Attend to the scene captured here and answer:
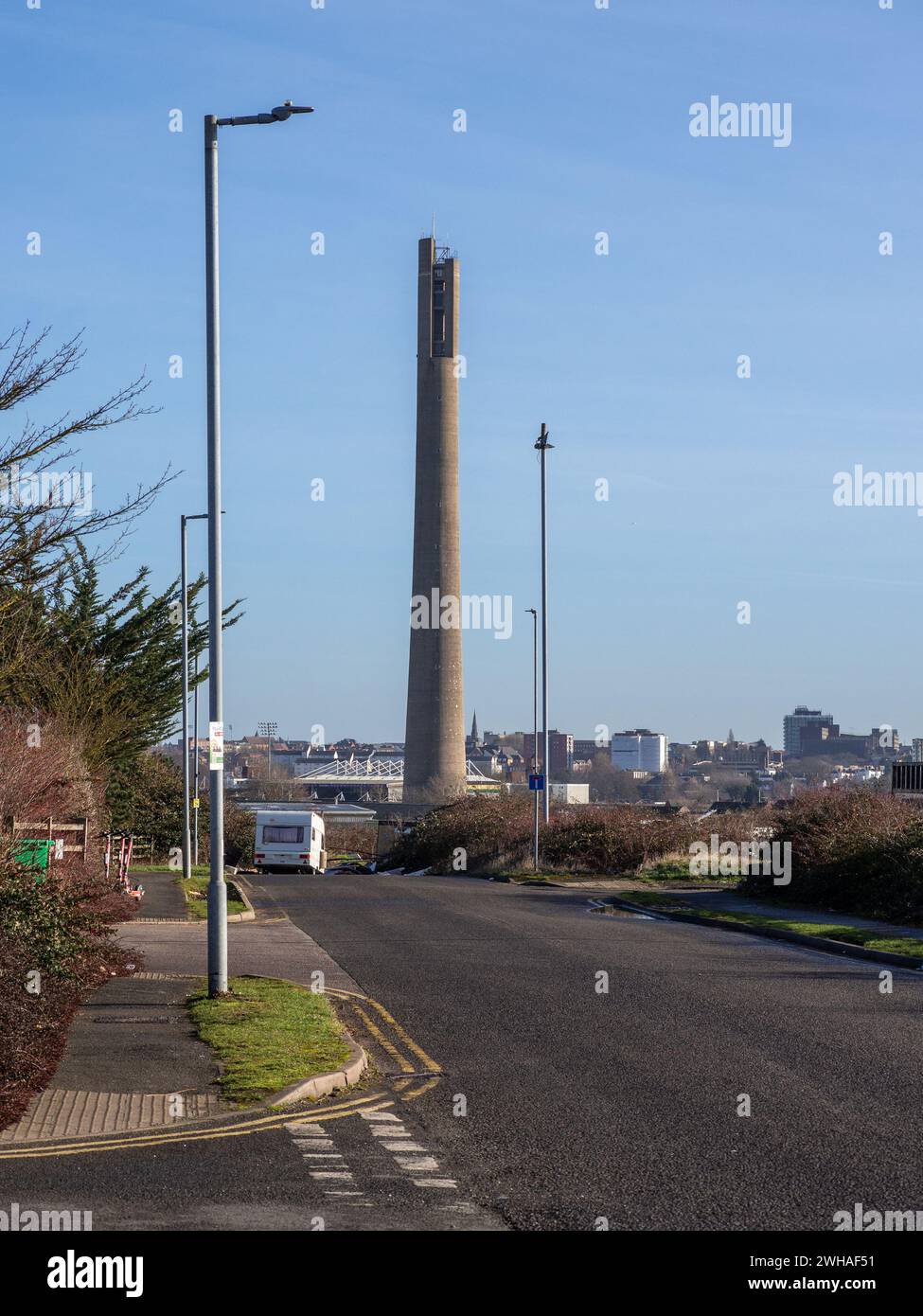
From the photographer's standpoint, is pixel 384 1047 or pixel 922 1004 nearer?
pixel 384 1047

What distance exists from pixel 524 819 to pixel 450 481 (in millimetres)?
33184

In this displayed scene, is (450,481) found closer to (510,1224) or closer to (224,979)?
(224,979)

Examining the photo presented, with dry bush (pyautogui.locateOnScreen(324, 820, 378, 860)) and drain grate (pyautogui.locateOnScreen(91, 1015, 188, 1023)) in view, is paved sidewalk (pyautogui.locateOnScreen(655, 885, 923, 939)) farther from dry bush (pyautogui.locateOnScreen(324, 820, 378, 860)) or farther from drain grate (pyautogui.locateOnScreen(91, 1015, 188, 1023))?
dry bush (pyautogui.locateOnScreen(324, 820, 378, 860))

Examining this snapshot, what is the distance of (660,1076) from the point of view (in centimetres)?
1118

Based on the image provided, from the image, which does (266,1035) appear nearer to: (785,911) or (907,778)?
(785,911)

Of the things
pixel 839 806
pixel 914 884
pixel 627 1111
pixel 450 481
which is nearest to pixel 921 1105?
pixel 627 1111

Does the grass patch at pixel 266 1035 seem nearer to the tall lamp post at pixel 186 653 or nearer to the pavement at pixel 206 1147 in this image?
the pavement at pixel 206 1147

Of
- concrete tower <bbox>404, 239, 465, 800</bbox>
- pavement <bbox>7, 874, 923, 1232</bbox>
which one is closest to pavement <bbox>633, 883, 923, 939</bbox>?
pavement <bbox>7, 874, 923, 1232</bbox>

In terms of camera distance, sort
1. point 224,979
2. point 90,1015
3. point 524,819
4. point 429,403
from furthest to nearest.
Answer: point 429,403 < point 524,819 < point 224,979 < point 90,1015

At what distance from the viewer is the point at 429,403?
8162 cm

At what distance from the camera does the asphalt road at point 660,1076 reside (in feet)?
25.3

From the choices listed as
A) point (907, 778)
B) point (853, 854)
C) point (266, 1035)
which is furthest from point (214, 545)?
point (907, 778)

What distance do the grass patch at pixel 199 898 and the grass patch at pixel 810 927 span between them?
8.53 metres

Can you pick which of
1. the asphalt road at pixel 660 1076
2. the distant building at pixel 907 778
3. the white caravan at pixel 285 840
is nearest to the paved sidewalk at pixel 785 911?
the asphalt road at pixel 660 1076
